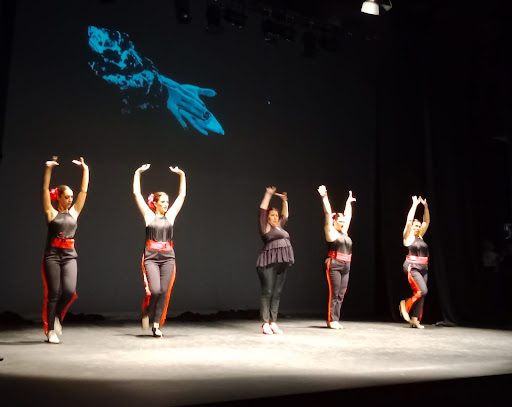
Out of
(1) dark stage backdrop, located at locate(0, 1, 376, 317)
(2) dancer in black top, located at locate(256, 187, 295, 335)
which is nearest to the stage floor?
(2) dancer in black top, located at locate(256, 187, 295, 335)

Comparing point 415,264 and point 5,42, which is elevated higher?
point 5,42

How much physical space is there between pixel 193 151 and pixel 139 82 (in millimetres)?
1078

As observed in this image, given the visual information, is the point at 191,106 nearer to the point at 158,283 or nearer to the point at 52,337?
the point at 158,283

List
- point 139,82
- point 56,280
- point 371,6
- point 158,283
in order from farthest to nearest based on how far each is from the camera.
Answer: point 139,82
point 371,6
point 158,283
point 56,280

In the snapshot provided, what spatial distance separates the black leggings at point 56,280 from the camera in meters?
4.59

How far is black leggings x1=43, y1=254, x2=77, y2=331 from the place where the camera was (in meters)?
4.59

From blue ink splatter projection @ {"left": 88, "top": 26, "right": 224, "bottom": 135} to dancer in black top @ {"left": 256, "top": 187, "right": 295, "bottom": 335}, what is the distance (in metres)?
2.34

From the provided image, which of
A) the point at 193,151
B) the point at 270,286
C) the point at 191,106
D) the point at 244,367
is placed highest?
the point at 191,106

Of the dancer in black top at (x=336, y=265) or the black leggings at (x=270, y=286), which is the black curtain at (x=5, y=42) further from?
the dancer in black top at (x=336, y=265)

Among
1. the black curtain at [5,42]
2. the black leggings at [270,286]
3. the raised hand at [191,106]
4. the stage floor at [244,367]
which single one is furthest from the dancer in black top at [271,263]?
the black curtain at [5,42]

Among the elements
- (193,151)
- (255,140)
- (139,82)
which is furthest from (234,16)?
(193,151)


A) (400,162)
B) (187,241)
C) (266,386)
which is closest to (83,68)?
(187,241)

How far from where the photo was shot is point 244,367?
12.1 feet

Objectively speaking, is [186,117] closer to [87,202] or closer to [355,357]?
[87,202]
